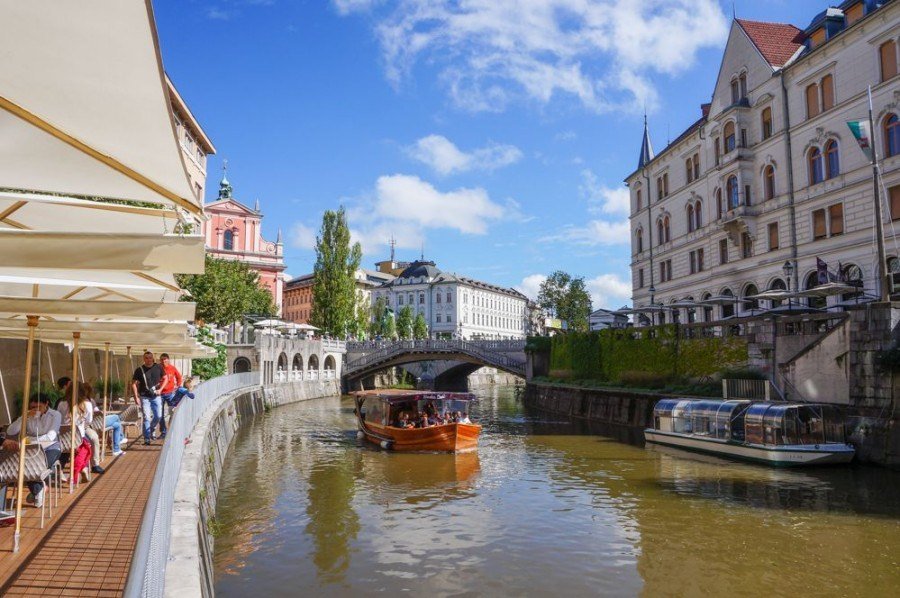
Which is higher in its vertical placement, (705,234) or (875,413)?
(705,234)

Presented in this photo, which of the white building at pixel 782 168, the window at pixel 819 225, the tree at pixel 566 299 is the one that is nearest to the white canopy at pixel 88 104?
the white building at pixel 782 168

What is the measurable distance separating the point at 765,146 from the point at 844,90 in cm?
605

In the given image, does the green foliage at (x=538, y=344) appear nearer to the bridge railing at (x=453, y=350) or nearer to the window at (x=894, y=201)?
the bridge railing at (x=453, y=350)

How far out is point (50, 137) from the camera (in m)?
4.89

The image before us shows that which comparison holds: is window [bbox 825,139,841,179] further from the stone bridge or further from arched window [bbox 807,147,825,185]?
the stone bridge

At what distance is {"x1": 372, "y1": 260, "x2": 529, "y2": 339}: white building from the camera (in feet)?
366

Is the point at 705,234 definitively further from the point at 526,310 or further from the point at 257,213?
the point at 526,310

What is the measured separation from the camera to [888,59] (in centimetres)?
2952

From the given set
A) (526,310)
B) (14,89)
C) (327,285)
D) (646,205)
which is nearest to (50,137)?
(14,89)

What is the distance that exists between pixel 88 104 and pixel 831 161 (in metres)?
36.0

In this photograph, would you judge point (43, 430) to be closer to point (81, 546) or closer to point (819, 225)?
point (81, 546)

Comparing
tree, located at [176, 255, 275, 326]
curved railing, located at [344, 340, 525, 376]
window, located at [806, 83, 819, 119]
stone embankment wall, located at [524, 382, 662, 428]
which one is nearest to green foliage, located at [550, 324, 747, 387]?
stone embankment wall, located at [524, 382, 662, 428]

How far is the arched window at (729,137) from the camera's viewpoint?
40.7 meters

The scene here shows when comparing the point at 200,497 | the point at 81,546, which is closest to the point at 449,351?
the point at 200,497
